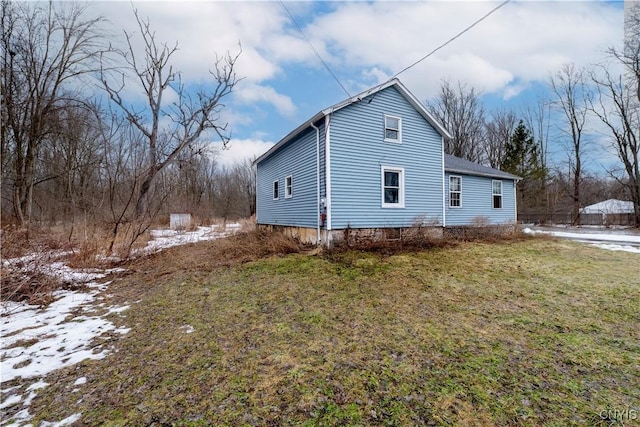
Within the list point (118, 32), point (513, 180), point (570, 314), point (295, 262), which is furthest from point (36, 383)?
point (513, 180)

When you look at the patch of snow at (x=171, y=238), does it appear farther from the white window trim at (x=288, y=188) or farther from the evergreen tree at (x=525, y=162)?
the evergreen tree at (x=525, y=162)

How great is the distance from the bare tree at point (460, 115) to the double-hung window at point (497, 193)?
51.2 feet

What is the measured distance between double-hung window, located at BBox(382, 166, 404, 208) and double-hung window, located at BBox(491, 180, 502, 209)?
22.9 feet

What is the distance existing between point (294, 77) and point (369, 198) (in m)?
5.48

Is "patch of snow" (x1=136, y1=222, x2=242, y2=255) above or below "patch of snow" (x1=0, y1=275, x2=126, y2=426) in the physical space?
above

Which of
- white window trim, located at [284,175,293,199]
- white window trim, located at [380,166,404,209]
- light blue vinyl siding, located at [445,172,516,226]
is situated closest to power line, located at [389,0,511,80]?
white window trim, located at [380,166,404,209]

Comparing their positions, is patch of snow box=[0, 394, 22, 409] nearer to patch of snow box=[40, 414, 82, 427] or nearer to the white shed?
patch of snow box=[40, 414, 82, 427]

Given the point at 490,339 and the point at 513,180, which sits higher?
the point at 513,180

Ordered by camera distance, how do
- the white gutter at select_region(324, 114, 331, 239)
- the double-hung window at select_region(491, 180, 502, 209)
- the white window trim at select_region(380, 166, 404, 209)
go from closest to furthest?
the white gutter at select_region(324, 114, 331, 239) < the white window trim at select_region(380, 166, 404, 209) < the double-hung window at select_region(491, 180, 502, 209)

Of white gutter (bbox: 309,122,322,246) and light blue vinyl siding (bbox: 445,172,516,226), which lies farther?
light blue vinyl siding (bbox: 445,172,516,226)

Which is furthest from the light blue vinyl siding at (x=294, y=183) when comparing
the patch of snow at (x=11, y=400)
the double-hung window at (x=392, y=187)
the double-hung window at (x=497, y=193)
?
the double-hung window at (x=497, y=193)

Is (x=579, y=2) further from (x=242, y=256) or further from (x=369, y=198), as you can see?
(x=242, y=256)

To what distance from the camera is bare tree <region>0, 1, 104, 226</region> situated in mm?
9539

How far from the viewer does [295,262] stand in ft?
23.7
